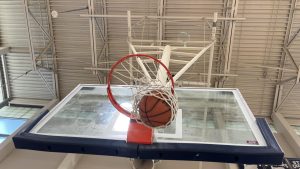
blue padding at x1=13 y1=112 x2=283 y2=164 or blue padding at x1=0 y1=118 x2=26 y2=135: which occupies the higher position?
blue padding at x1=13 y1=112 x2=283 y2=164

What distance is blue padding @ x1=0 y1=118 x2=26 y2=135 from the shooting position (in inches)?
252

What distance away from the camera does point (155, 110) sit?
2.09 metres

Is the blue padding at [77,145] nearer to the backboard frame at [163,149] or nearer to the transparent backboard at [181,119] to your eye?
the backboard frame at [163,149]

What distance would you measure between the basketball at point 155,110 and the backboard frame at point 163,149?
35 centimetres

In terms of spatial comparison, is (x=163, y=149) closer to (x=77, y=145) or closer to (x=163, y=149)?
(x=163, y=149)

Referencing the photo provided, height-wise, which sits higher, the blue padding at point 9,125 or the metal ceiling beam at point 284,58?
the metal ceiling beam at point 284,58

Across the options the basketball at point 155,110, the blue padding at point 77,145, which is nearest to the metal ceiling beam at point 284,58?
the basketball at point 155,110

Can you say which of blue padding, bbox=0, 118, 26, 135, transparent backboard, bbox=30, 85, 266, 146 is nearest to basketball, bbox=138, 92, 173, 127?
transparent backboard, bbox=30, 85, 266, 146

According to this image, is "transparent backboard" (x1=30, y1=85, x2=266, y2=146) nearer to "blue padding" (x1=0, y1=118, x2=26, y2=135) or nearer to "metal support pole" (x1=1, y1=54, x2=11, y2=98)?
"blue padding" (x1=0, y1=118, x2=26, y2=135)

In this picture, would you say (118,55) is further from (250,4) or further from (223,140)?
(223,140)

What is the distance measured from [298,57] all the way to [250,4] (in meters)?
1.79

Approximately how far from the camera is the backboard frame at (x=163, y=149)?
89.8 inches

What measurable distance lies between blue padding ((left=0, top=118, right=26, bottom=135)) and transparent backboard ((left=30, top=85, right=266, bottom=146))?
3617 mm

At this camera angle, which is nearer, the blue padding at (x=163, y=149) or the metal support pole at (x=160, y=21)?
the blue padding at (x=163, y=149)
